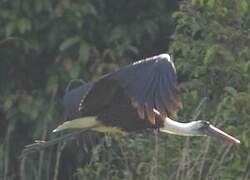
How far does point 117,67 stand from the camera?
25.2 ft

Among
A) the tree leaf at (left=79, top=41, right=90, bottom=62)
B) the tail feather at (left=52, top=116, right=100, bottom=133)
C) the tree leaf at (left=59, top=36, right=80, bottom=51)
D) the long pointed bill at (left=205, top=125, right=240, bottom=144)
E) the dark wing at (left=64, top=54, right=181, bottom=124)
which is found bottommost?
the long pointed bill at (left=205, top=125, right=240, bottom=144)

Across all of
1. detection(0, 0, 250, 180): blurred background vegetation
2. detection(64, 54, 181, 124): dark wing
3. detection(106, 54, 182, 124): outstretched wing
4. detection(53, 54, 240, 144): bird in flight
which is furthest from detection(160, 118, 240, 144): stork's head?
detection(106, 54, 182, 124): outstretched wing

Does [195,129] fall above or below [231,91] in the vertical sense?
below

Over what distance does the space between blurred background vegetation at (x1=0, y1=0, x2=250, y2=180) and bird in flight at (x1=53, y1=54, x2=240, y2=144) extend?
0.20 meters

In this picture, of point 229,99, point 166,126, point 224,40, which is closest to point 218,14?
point 224,40

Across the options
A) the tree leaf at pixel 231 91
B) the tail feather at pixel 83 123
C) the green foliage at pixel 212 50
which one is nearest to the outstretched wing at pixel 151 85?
the tail feather at pixel 83 123

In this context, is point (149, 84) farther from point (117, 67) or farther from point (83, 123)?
point (117, 67)

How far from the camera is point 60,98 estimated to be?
7.89 metres

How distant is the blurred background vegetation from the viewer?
22.4 ft

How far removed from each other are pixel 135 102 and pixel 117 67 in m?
1.97

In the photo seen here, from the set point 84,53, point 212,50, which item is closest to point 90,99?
point 212,50

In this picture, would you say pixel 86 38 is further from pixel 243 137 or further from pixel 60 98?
pixel 243 137

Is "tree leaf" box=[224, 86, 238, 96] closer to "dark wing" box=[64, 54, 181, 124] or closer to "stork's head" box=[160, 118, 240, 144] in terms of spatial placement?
"stork's head" box=[160, 118, 240, 144]

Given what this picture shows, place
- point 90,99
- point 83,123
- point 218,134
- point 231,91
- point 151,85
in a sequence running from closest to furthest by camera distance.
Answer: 1. point 151,85
2. point 90,99
3. point 83,123
4. point 218,134
5. point 231,91
